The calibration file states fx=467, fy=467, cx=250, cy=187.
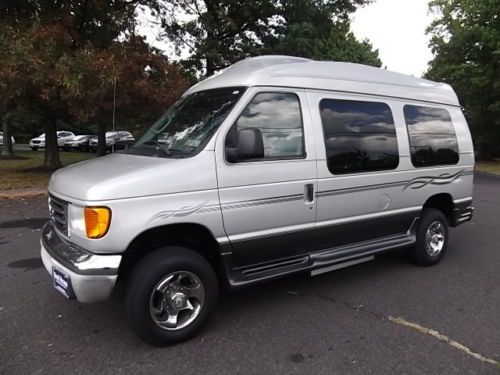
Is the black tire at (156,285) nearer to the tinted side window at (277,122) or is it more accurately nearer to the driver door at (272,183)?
the driver door at (272,183)

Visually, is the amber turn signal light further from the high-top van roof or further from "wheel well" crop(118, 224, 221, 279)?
the high-top van roof

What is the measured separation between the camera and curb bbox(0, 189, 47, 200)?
35.2 feet

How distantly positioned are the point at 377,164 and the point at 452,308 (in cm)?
159

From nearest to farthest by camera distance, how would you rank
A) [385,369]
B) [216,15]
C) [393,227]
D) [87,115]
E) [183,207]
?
[385,369] → [183,207] → [393,227] → [87,115] → [216,15]

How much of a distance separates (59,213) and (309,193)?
2174mm

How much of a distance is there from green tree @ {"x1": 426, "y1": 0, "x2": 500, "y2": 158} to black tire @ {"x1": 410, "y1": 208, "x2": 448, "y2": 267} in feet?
65.4

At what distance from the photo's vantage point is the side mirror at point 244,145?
3779 millimetres

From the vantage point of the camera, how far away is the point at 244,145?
3.79 meters

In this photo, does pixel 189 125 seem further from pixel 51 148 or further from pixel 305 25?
pixel 305 25

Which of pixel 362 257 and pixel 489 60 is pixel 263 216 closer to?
pixel 362 257

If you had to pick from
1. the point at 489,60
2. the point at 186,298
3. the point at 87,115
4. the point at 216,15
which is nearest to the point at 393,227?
the point at 186,298

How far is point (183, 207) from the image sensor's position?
141 inches

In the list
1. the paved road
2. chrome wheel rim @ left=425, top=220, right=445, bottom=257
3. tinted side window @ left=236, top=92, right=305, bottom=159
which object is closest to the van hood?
tinted side window @ left=236, top=92, right=305, bottom=159

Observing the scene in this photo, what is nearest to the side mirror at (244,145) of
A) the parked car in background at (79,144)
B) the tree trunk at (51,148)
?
the tree trunk at (51,148)
